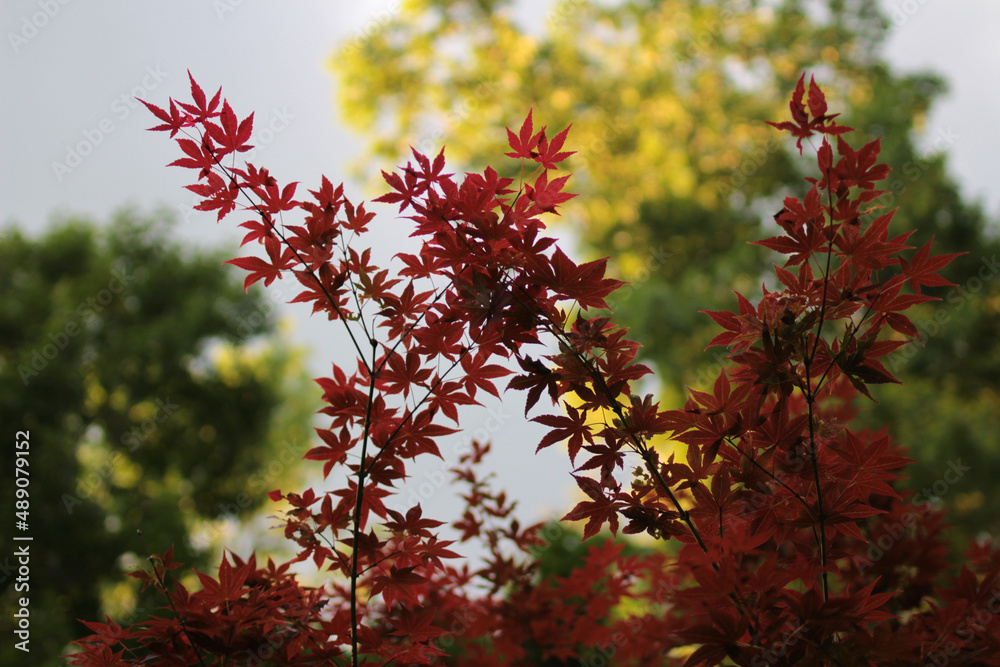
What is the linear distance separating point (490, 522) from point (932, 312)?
28.3 feet

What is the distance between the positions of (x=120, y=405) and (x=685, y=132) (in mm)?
11150

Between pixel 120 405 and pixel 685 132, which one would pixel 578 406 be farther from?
pixel 685 132

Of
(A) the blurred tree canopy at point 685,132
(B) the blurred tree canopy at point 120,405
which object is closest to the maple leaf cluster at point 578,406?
(B) the blurred tree canopy at point 120,405

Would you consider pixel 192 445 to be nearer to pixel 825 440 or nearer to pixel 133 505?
pixel 133 505

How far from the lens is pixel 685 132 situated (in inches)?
523

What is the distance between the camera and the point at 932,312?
856cm

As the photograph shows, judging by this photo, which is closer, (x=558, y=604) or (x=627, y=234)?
(x=558, y=604)

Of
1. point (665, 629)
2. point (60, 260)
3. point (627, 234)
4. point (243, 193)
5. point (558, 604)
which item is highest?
point (627, 234)

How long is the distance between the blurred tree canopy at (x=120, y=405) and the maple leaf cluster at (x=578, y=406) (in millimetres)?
4760

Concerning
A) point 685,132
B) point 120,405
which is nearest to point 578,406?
point 120,405

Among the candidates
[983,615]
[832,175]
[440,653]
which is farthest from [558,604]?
[832,175]

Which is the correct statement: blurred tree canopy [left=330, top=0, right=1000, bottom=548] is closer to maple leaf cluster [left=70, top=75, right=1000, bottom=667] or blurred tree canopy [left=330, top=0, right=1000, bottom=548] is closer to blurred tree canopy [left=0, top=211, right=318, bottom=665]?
blurred tree canopy [left=0, top=211, right=318, bottom=665]

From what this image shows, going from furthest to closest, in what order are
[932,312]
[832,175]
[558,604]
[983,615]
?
1. [932,312]
2. [558,604]
3. [983,615]
4. [832,175]

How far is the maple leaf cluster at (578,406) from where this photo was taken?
3.87 ft
